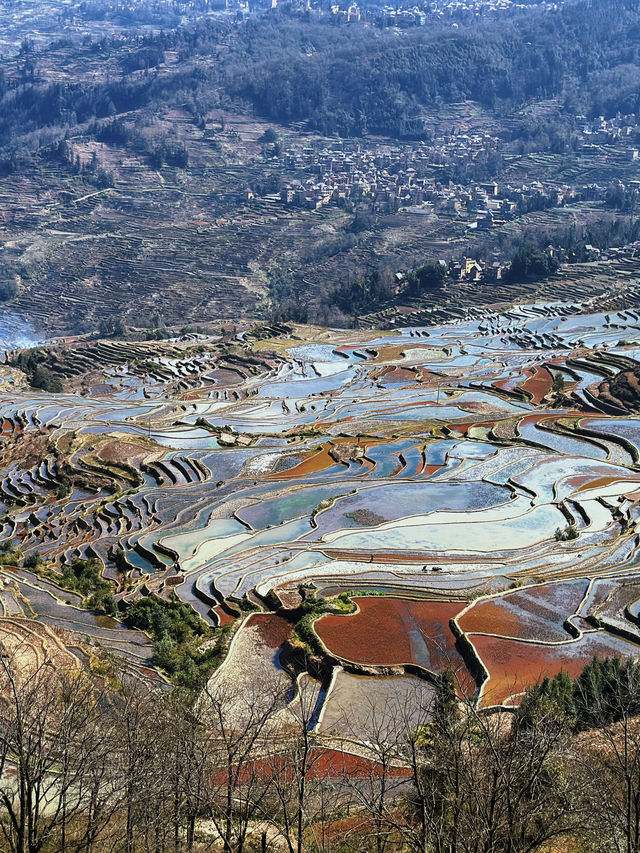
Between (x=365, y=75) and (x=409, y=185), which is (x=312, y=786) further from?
(x=365, y=75)

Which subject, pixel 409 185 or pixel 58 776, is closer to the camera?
pixel 58 776

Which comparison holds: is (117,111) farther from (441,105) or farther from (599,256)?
(599,256)

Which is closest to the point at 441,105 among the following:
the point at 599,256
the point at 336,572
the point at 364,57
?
the point at 364,57

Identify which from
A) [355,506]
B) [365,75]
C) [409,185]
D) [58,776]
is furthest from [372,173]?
[58,776]

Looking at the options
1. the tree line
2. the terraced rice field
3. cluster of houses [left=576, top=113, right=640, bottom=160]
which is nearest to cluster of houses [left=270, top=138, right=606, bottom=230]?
cluster of houses [left=576, top=113, right=640, bottom=160]

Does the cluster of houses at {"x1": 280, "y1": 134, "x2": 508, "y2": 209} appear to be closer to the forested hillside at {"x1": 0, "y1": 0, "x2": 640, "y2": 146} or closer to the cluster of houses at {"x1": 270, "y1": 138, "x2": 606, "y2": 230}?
the cluster of houses at {"x1": 270, "y1": 138, "x2": 606, "y2": 230}

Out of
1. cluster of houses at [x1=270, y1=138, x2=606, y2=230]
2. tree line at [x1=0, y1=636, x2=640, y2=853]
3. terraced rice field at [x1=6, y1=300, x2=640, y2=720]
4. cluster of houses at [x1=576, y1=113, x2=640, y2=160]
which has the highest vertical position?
tree line at [x1=0, y1=636, x2=640, y2=853]

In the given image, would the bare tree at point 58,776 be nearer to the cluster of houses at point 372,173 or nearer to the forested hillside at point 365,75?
the cluster of houses at point 372,173

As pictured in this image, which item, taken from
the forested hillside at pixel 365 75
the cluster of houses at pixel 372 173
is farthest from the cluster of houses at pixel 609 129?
the cluster of houses at pixel 372 173
